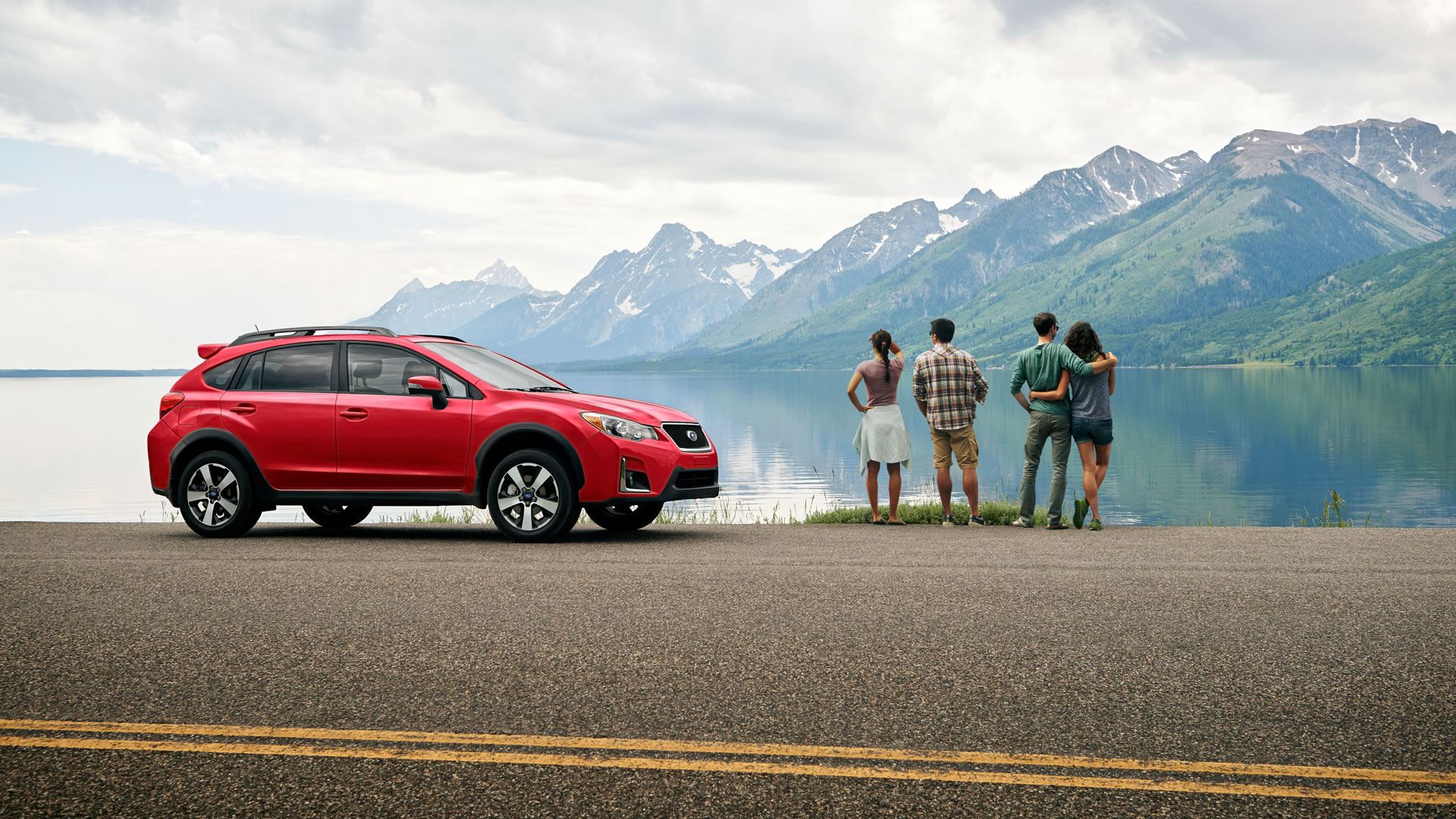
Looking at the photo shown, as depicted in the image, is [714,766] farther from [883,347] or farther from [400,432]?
[883,347]

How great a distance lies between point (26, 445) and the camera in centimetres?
5128

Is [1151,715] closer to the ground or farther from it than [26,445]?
closer to the ground

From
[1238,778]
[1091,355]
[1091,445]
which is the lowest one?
[1238,778]

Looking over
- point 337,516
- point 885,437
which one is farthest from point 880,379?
point 337,516

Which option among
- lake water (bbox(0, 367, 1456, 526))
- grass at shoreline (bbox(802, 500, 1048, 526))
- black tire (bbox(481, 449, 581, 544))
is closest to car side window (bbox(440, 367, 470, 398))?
black tire (bbox(481, 449, 581, 544))

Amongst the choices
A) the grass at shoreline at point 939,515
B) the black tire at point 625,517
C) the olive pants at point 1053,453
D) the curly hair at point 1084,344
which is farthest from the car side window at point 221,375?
the curly hair at point 1084,344

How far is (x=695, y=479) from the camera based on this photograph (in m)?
11.0

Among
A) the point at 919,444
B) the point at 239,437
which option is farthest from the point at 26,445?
the point at 239,437

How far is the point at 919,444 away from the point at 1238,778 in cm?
5249

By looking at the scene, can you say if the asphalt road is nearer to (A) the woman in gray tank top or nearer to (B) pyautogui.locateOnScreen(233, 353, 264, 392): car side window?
(B) pyautogui.locateOnScreen(233, 353, 264, 392): car side window

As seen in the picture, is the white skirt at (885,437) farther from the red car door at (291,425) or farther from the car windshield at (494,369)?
the red car door at (291,425)

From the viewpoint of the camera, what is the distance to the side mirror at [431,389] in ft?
35.4

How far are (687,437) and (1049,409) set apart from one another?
4.08 m

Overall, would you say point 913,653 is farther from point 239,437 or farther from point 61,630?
point 239,437
